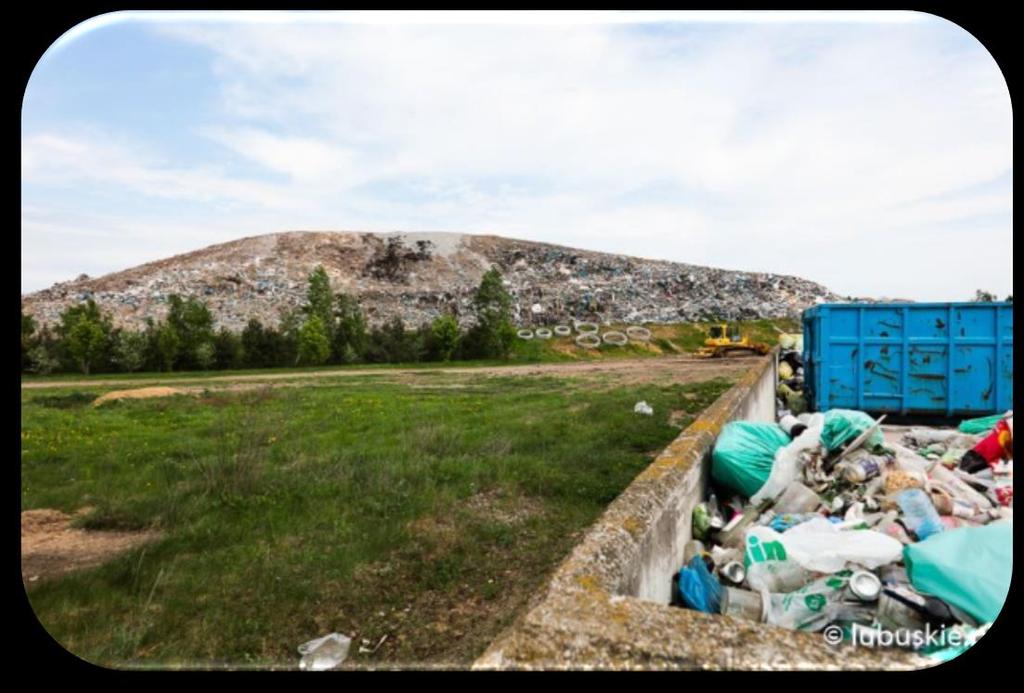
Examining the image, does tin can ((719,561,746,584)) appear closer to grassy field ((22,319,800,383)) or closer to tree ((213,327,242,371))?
grassy field ((22,319,800,383))

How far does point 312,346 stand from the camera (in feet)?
21.4

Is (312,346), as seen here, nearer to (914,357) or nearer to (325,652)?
(325,652)

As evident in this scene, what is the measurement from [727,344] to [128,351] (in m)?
10.8

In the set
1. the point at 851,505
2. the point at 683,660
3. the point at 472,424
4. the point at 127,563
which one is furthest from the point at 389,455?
the point at 683,660

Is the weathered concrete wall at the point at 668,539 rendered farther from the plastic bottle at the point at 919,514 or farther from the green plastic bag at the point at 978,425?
the green plastic bag at the point at 978,425

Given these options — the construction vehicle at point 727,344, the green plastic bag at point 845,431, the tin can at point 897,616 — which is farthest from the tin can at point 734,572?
the construction vehicle at point 727,344

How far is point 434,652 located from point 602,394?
257 inches

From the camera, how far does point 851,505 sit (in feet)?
8.13

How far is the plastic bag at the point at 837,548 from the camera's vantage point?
1.69 m

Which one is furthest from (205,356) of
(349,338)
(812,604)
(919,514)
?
(919,514)

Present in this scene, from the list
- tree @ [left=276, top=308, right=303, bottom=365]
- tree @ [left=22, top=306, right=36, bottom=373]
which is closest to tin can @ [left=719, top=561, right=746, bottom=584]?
tree @ [left=22, top=306, right=36, bottom=373]

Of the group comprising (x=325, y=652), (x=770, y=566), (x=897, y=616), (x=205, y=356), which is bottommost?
(x=325, y=652)

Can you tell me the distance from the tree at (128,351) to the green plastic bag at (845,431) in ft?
21.0

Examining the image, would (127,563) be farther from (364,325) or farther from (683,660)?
(364,325)
